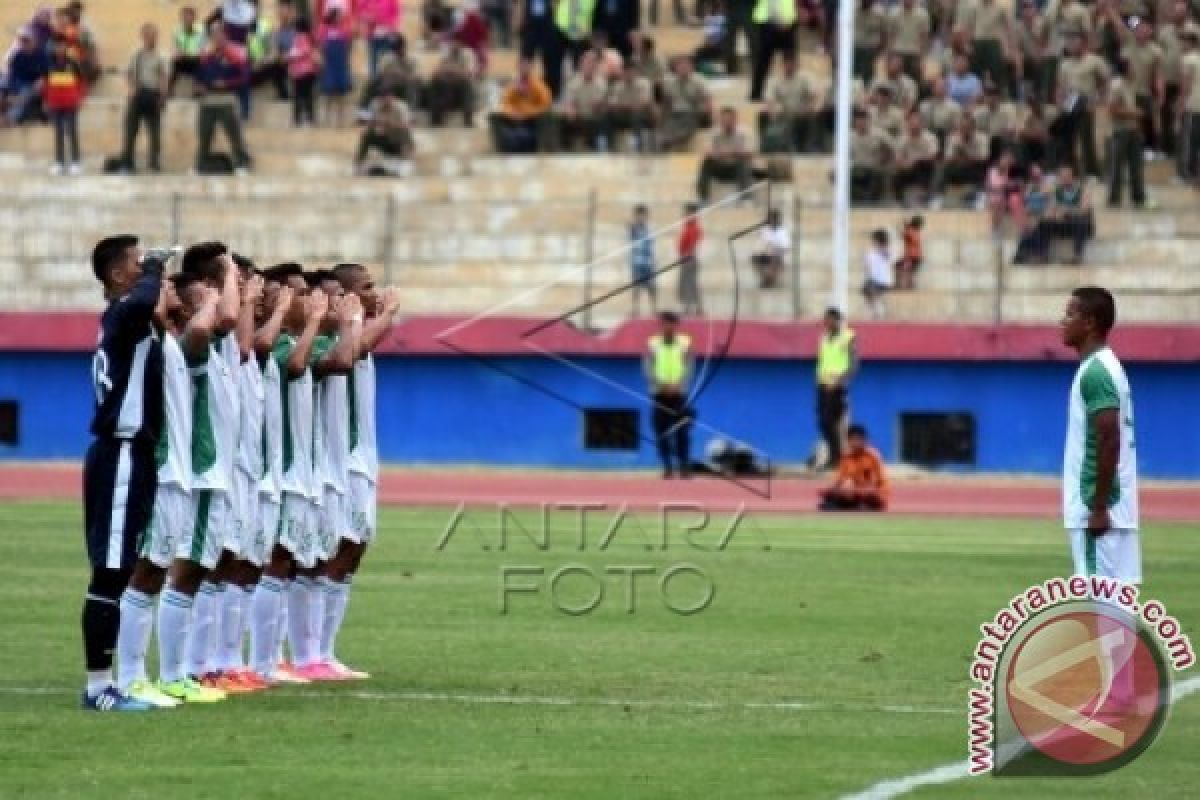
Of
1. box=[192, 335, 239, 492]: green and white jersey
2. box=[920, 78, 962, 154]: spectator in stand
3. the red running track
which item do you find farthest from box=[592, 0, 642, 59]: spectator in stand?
box=[192, 335, 239, 492]: green and white jersey

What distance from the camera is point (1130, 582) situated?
13.9 metres

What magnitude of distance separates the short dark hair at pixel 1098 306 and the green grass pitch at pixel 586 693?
1884 mm

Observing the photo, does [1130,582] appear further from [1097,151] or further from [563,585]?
Result: [1097,151]

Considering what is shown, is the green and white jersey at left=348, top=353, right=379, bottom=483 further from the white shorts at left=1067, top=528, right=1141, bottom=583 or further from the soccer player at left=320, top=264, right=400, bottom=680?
the white shorts at left=1067, top=528, right=1141, bottom=583

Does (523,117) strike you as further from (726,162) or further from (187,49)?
(187,49)

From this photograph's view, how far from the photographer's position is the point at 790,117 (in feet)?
133

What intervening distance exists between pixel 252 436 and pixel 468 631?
150 inches

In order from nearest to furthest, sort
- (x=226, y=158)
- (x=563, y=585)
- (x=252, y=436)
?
(x=252, y=436) < (x=563, y=585) < (x=226, y=158)

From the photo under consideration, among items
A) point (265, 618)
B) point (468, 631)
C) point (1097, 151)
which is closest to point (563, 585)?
point (468, 631)

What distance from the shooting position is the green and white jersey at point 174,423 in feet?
46.3

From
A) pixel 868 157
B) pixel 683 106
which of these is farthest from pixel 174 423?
pixel 683 106

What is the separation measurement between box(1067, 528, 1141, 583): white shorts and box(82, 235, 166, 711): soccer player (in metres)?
4.33

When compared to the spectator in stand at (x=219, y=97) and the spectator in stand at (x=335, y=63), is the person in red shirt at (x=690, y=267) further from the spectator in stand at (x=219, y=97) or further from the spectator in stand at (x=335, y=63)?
the spectator in stand at (x=219, y=97)

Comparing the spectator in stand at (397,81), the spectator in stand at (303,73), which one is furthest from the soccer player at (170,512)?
the spectator in stand at (303,73)
